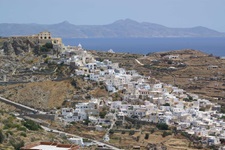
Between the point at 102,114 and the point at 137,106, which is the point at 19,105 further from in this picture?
the point at 137,106

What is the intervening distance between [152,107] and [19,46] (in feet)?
90.4

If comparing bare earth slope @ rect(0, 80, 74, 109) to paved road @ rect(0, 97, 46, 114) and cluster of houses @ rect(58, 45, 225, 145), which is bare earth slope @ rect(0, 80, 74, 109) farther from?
cluster of houses @ rect(58, 45, 225, 145)

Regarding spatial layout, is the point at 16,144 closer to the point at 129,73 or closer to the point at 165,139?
the point at 165,139

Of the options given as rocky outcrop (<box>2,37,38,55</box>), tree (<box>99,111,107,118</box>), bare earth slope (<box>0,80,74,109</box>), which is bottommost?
tree (<box>99,111,107,118</box>)

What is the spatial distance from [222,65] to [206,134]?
40885 millimetres

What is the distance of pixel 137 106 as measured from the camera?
54.8 m

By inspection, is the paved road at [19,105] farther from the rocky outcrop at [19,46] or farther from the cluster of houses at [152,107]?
the rocky outcrop at [19,46]

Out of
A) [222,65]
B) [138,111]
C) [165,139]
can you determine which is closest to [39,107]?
[138,111]

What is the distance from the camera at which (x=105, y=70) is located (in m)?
66.4

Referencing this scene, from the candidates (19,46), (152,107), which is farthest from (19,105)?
(19,46)

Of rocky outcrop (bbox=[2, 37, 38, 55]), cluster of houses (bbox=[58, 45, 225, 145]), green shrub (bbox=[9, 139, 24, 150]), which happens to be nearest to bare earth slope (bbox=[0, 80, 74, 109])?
cluster of houses (bbox=[58, 45, 225, 145])

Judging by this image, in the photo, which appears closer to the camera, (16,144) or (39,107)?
(16,144)

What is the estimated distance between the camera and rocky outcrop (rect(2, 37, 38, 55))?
74688 mm

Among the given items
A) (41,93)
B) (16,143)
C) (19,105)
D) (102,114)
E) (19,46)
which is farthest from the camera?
(19,46)
